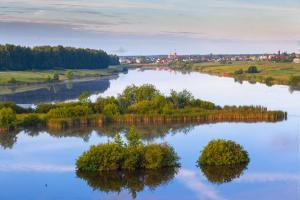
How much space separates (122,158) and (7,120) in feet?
45.9

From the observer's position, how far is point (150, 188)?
2419cm

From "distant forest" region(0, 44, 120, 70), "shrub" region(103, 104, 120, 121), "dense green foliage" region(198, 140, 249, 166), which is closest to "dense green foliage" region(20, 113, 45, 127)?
"shrub" region(103, 104, 120, 121)

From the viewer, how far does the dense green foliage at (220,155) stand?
2764 centimetres

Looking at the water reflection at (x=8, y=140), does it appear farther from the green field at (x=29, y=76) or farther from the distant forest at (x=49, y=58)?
the distant forest at (x=49, y=58)

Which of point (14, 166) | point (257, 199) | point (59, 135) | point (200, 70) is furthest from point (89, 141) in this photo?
point (200, 70)

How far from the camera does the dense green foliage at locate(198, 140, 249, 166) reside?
27.6m

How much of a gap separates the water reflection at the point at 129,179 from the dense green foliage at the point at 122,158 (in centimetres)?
37

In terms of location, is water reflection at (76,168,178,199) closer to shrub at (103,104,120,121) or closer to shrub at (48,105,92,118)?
shrub at (48,105,92,118)

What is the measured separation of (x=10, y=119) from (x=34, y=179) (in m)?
13.6

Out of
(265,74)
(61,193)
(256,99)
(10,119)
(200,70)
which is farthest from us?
(200,70)

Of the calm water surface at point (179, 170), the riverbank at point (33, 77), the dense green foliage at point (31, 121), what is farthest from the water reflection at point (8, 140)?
the riverbank at point (33, 77)

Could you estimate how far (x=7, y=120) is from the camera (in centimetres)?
3809

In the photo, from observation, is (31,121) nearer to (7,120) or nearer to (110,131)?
(7,120)

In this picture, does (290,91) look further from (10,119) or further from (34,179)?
(34,179)
